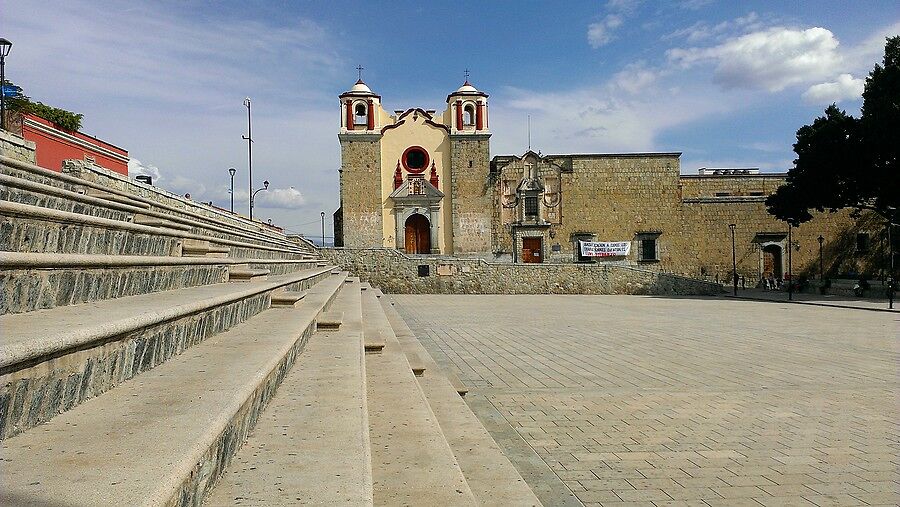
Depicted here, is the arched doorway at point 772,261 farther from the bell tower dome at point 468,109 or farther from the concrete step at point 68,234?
the concrete step at point 68,234

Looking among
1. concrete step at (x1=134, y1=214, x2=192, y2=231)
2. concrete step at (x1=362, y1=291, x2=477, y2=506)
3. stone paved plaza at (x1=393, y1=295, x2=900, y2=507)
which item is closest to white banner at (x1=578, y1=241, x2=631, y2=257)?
stone paved plaza at (x1=393, y1=295, x2=900, y2=507)

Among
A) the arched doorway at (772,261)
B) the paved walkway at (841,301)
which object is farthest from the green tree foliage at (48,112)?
the arched doorway at (772,261)

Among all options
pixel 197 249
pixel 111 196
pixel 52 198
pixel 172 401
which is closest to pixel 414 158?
pixel 111 196

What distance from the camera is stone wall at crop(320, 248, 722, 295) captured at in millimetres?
30562

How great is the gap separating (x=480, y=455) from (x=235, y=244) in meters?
5.30

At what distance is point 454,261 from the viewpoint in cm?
3059

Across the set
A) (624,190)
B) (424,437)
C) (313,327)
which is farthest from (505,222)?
(424,437)

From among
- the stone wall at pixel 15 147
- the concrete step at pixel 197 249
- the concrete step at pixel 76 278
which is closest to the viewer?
the concrete step at pixel 76 278

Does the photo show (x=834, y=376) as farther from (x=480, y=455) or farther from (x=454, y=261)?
(x=454, y=261)

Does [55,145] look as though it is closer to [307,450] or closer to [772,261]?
[307,450]

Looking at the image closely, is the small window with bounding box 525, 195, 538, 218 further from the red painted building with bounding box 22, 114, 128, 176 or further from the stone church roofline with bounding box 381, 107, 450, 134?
the red painted building with bounding box 22, 114, 128, 176

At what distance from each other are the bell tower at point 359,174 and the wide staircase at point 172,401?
30391 millimetres

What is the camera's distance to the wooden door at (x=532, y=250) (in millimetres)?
35594

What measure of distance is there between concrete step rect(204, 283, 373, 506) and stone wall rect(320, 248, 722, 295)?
87.1 feet
